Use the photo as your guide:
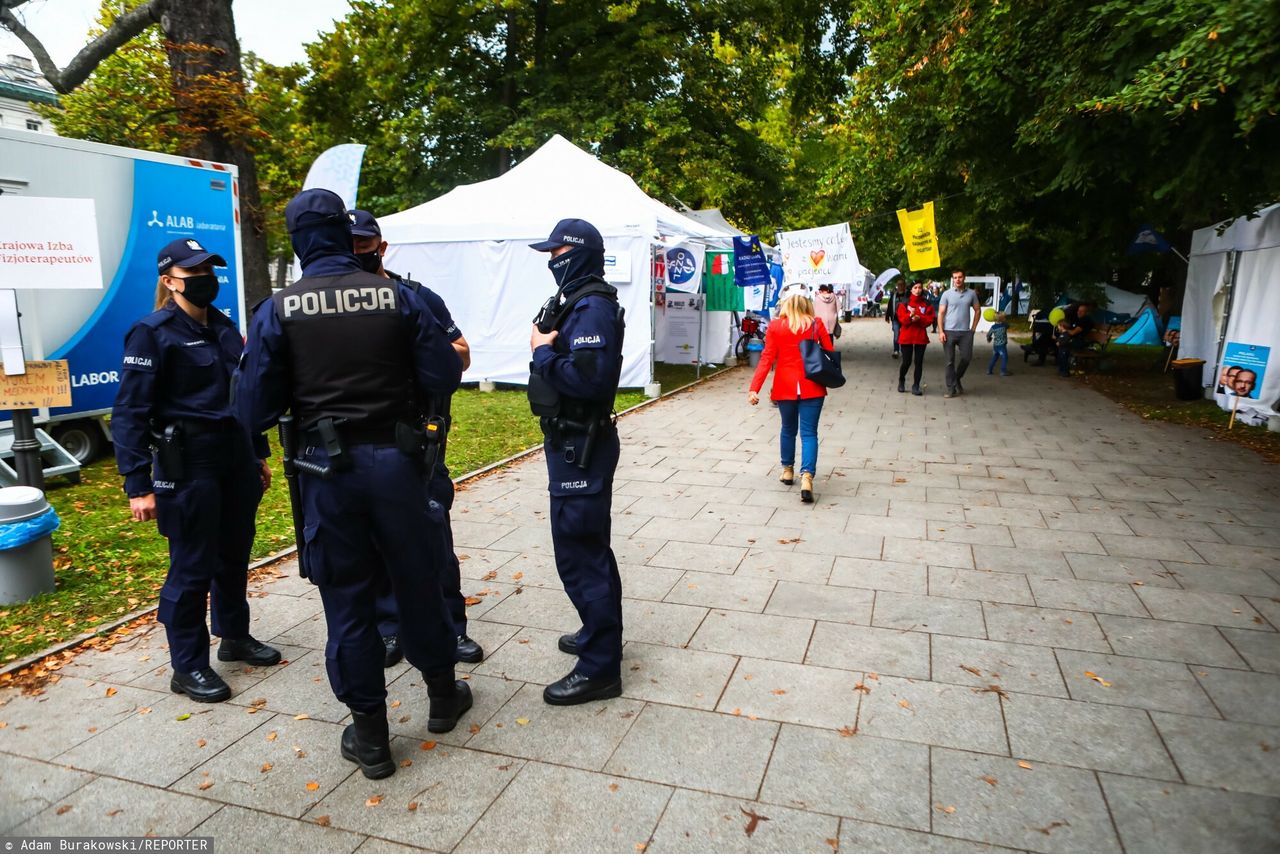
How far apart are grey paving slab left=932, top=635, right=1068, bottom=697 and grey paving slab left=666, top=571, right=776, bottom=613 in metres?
1.06

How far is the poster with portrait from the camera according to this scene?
1068 cm

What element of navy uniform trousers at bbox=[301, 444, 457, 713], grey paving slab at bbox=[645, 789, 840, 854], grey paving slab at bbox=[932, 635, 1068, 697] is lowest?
grey paving slab at bbox=[932, 635, 1068, 697]

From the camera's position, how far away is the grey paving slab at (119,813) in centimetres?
281

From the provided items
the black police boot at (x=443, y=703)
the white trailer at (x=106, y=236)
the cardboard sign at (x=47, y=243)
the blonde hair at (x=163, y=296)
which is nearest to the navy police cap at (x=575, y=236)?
the blonde hair at (x=163, y=296)

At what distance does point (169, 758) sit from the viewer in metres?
3.22

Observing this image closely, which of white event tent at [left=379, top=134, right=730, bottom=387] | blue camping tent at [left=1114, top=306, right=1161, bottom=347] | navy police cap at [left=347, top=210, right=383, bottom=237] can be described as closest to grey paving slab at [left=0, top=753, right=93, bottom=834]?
navy police cap at [left=347, top=210, right=383, bottom=237]

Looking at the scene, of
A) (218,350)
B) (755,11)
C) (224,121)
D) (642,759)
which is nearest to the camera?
(642,759)

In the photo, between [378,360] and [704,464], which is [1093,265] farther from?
[378,360]

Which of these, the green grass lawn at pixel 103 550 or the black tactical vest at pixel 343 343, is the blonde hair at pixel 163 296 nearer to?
the black tactical vest at pixel 343 343

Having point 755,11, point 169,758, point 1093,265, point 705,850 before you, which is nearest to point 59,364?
point 169,758

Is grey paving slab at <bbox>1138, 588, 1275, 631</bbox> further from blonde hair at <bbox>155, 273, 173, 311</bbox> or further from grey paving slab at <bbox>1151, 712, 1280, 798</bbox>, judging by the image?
blonde hair at <bbox>155, 273, 173, 311</bbox>

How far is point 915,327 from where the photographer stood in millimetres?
13836

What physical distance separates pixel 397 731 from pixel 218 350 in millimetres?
1877

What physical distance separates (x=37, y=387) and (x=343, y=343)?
11.2ft
